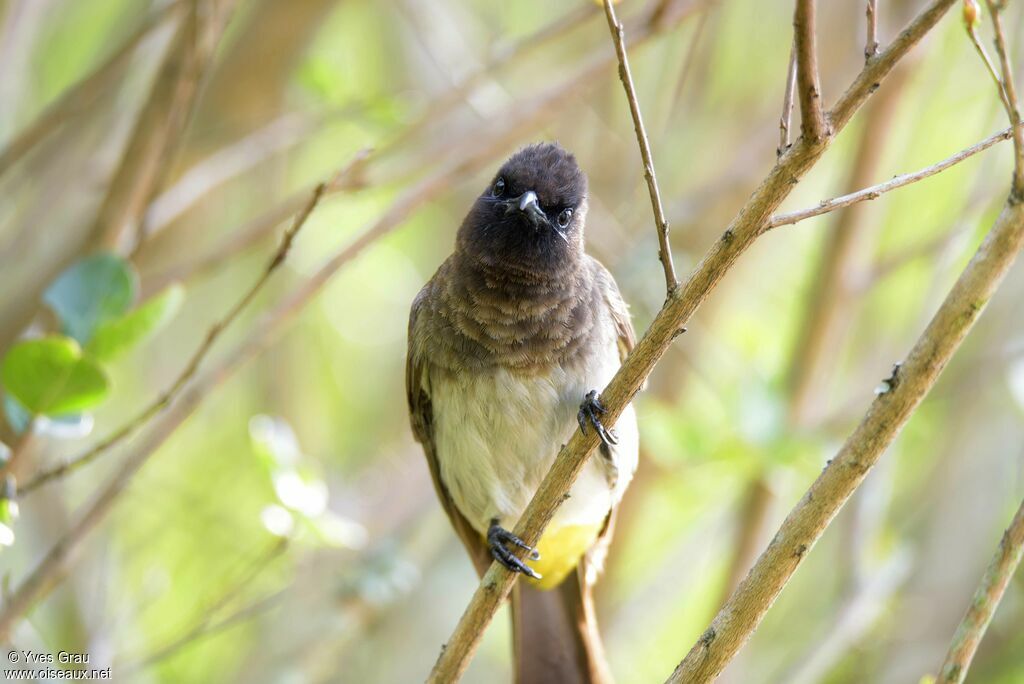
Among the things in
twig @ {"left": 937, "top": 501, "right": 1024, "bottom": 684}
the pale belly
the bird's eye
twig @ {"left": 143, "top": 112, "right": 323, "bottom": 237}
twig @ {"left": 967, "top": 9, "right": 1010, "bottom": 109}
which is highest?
twig @ {"left": 143, "top": 112, "right": 323, "bottom": 237}

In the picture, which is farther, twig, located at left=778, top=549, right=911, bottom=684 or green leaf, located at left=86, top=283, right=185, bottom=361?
twig, located at left=778, top=549, right=911, bottom=684

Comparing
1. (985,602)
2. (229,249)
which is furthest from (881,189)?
(229,249)

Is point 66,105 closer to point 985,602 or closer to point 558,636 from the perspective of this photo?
point 558,636

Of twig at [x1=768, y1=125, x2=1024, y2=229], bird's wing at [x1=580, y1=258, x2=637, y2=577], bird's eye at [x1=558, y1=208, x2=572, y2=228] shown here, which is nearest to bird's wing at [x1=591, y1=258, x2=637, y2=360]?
bird's wing at [x1=580, y1=258, x2=637, y2=577]

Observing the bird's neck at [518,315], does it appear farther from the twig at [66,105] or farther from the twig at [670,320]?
the twig at [66,105]

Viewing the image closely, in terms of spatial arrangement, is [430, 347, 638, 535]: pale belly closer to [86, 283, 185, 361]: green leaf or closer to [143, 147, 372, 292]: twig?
[143, 147, 372, 292]: twig

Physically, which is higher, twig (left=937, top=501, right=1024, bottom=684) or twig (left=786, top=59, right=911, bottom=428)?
twig (left=786, top=59, right=911, bottom=428)

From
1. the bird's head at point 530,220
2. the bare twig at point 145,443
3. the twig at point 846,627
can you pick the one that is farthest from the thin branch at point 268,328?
the twig at point 846,627
